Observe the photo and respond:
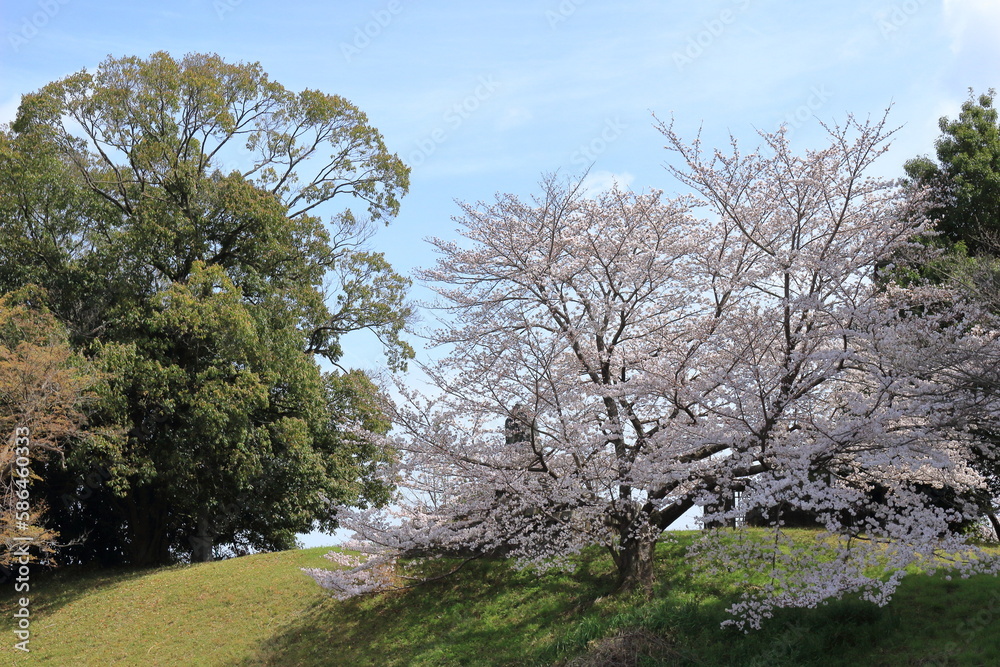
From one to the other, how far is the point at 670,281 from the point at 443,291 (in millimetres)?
3334

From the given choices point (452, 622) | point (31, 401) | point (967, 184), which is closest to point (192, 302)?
point (31, 401)

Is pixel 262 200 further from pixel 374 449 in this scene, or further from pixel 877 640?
pixel 877 640

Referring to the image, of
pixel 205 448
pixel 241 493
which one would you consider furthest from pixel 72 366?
pixel 241 493

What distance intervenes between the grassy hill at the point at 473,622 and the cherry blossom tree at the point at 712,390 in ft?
1.59

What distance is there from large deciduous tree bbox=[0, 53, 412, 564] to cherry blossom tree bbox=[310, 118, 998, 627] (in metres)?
5.15

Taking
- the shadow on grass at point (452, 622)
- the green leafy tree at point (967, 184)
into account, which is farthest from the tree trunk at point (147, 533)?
the green leafy tree at point (967, 184)

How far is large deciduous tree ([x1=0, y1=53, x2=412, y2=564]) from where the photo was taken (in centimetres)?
1567

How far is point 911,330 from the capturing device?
8523 millimetres

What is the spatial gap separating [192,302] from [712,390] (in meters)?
10.5

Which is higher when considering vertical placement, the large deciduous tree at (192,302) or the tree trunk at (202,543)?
the large deciduous tree at (192,302)

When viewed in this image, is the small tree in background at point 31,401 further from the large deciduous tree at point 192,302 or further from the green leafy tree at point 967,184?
the green leafy tree at point 967,184

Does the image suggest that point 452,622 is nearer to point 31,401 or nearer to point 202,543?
point 202,543

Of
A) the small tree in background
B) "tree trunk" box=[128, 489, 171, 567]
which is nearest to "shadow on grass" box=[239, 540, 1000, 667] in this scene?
the small tree in background

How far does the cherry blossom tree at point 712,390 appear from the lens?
8570 millimetres
